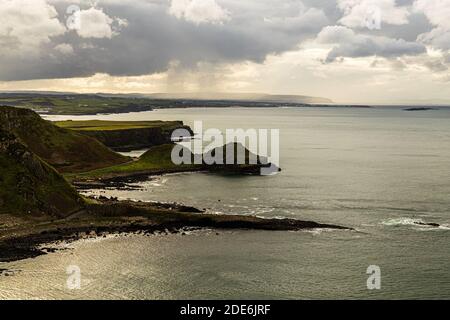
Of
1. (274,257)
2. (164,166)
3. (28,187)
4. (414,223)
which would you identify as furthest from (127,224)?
(164,166)

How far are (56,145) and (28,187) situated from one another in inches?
2954

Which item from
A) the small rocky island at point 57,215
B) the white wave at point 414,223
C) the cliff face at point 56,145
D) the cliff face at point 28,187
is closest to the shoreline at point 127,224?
the small rocky island at point 57,215

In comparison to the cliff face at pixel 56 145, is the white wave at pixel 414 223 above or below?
below

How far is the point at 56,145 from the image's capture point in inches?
6762

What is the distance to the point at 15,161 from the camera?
104 metres

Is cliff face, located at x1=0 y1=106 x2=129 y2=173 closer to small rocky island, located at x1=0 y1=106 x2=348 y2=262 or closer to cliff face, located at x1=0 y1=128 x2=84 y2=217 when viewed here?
cliff face, located at x1=0 y1=128 x2=84 y2=217

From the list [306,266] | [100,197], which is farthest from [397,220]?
[100,197]

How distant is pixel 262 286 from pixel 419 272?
22353 millimetres

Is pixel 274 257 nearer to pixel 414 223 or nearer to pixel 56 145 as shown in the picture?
pixel 414 223

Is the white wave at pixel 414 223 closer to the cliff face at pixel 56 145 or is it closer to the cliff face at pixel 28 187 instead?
the cliff face at pixel 28 187

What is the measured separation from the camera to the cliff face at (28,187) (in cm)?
9606

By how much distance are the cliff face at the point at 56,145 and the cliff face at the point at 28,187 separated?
177 feet

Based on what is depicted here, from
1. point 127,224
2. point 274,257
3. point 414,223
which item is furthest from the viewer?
point 414,223

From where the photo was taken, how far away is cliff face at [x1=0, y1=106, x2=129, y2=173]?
165m
